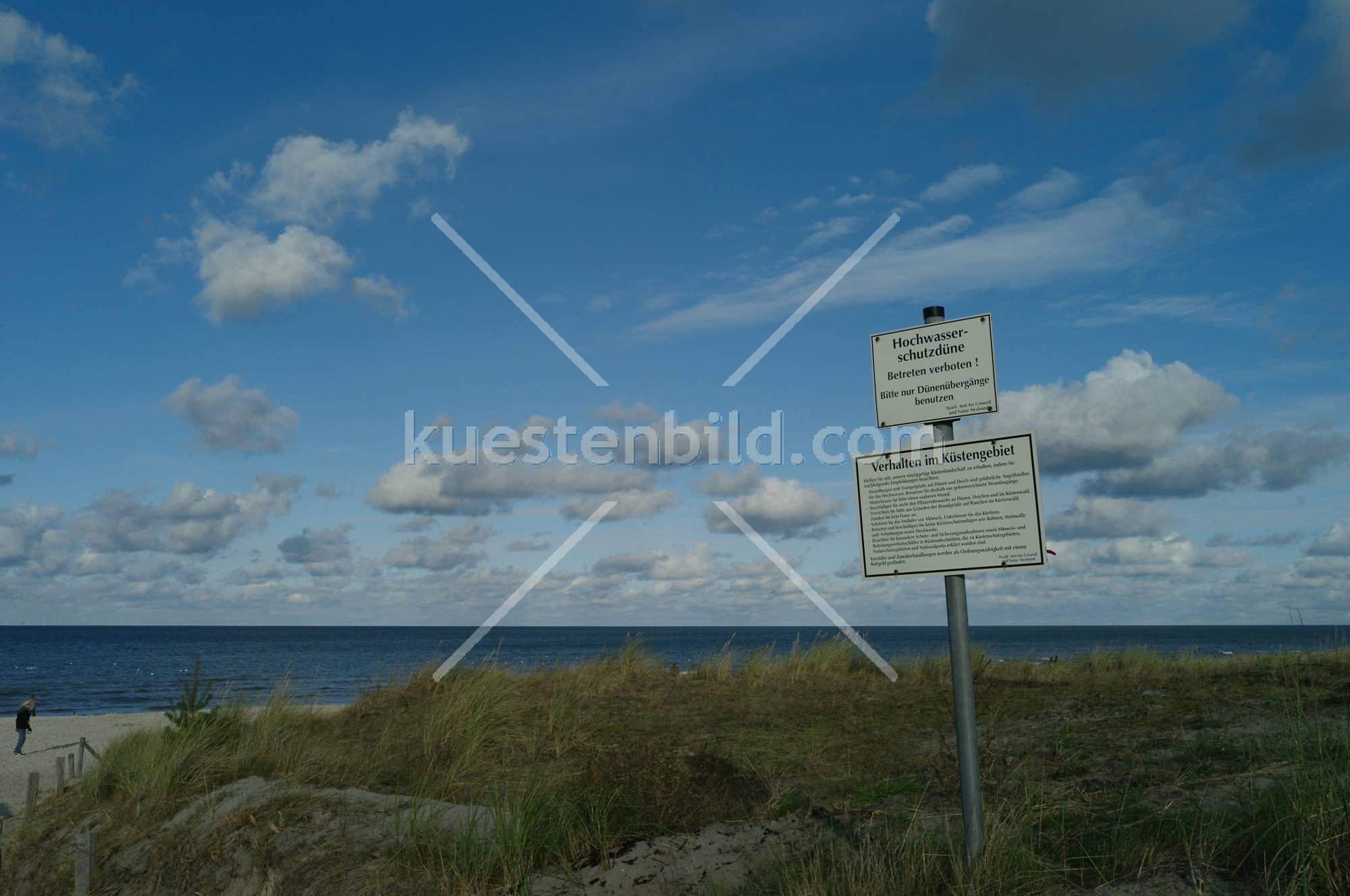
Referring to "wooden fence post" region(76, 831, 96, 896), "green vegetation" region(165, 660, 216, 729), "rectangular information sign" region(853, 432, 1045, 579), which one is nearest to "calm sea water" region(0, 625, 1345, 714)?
"green vegetation" region(165, 660, 216, 729)

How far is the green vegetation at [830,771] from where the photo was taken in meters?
4.80

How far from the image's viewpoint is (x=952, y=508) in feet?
16.0

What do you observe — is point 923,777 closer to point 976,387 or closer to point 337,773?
point 976,387

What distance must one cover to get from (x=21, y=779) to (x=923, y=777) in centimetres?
2264

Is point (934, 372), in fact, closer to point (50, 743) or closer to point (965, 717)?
point (965, 717)

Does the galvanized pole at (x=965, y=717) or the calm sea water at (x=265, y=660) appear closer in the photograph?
the galvanized pole at (x=965, y=717)

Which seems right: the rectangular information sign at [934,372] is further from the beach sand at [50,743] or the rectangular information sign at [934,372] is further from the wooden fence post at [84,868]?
the beach sand at [50,743]

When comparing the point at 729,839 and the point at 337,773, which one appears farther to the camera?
the point at 337,773

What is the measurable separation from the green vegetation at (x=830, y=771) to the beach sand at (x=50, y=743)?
4881 millimetres

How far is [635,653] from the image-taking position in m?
18.4

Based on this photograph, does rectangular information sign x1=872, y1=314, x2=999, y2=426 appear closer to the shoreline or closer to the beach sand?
the shoreline

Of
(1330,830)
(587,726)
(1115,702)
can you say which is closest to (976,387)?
(1330,830)

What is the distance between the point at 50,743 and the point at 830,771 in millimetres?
29109

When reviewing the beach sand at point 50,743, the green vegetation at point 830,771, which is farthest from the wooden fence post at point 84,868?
the beach sand at point 50,743
